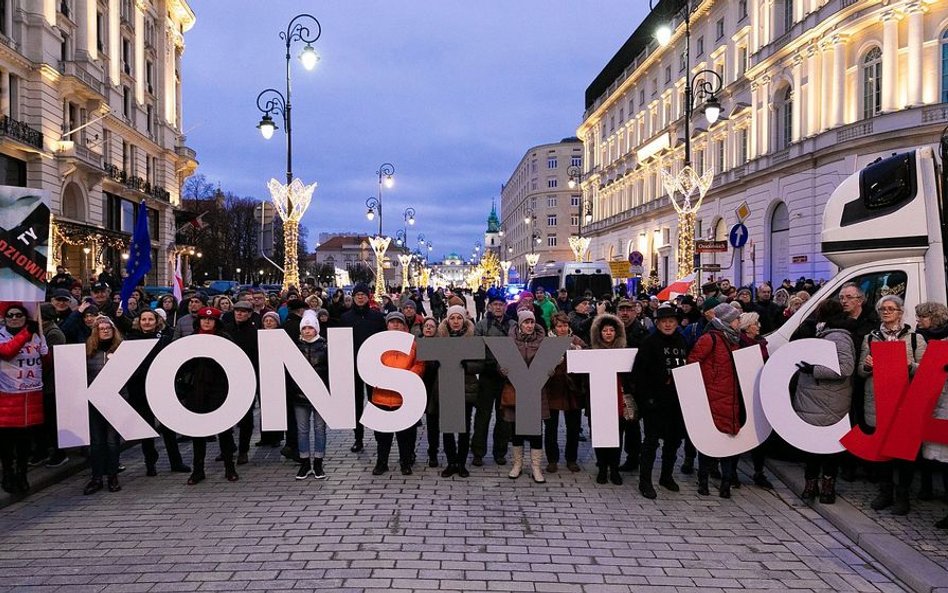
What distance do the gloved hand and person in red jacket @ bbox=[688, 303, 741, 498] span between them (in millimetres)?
651

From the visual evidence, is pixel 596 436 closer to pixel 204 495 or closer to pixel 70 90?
pixel 204 495

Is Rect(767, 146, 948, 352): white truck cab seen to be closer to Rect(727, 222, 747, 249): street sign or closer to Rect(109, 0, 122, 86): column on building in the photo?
Rect(727, 222, 747, 249): street sign

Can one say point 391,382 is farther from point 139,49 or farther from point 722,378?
point 139,49

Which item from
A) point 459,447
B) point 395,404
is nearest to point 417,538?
point 459,447

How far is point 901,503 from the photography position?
650cm

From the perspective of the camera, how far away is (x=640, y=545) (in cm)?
586

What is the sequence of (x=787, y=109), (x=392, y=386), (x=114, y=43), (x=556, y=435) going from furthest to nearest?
(x=114, y=43) → (x=787, y=109) → (x=556, y=435) → (x=392, y=386)

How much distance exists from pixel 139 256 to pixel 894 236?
11232 mm

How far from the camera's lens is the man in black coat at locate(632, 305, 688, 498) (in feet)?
24.0

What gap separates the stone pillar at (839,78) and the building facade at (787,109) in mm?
43

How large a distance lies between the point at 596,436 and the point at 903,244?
3900 mm

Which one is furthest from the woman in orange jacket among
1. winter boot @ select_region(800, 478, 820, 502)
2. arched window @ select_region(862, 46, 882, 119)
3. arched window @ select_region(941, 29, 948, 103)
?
arched window @ select_region(862, 46, 882, 119)

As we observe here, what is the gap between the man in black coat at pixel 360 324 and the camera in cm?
904

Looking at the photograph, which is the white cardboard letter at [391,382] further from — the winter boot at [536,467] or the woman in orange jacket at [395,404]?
the winter boot at [536,467]
